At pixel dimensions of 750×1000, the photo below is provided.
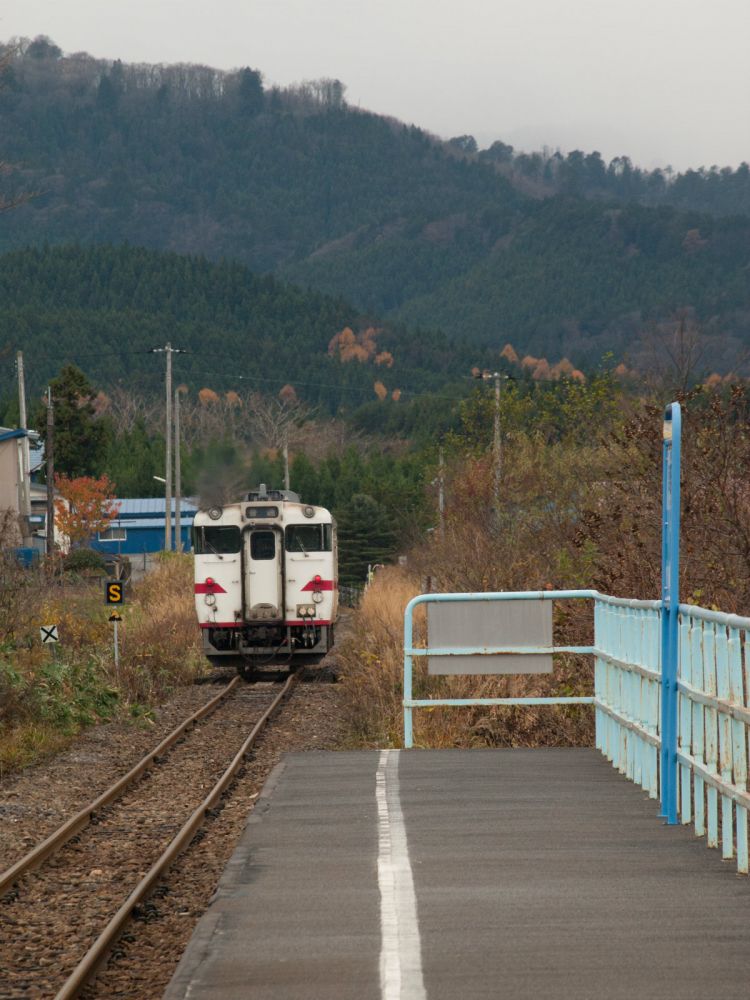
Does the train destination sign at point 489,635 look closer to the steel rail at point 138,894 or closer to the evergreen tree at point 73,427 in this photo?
the steel rail at point 138,894

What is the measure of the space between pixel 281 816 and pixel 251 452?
2936 centimetres

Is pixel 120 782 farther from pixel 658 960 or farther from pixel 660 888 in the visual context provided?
pixel 658 960

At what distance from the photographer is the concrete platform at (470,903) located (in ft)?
17.8

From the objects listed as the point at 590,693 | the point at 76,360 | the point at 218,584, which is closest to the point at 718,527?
the point at 590,693

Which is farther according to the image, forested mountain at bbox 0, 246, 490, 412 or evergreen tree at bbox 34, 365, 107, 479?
forested mountain at bbox 0, 246, 490, 412

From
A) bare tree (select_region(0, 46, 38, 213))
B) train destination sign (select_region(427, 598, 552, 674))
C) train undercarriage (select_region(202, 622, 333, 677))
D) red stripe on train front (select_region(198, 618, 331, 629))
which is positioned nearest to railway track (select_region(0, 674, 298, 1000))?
train destination sign (select_region(427, 598, 552, 674))

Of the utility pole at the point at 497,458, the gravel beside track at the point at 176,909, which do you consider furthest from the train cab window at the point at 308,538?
the gravel beside track at the point at 176,909

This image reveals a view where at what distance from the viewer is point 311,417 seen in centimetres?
14025

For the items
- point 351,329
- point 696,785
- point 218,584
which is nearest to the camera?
point 696,785

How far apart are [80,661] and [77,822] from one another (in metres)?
15.2

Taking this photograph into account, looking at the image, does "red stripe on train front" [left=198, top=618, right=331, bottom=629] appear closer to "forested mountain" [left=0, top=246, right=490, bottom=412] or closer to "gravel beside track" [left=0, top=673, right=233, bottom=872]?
"gravel beside track" [left=0, top=673, right=233, bottom=872]

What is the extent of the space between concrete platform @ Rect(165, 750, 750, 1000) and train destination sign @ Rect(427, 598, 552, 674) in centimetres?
189

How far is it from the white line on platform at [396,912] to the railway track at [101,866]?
1443 millimetres

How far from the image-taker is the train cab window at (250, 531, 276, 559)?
28.0 m
